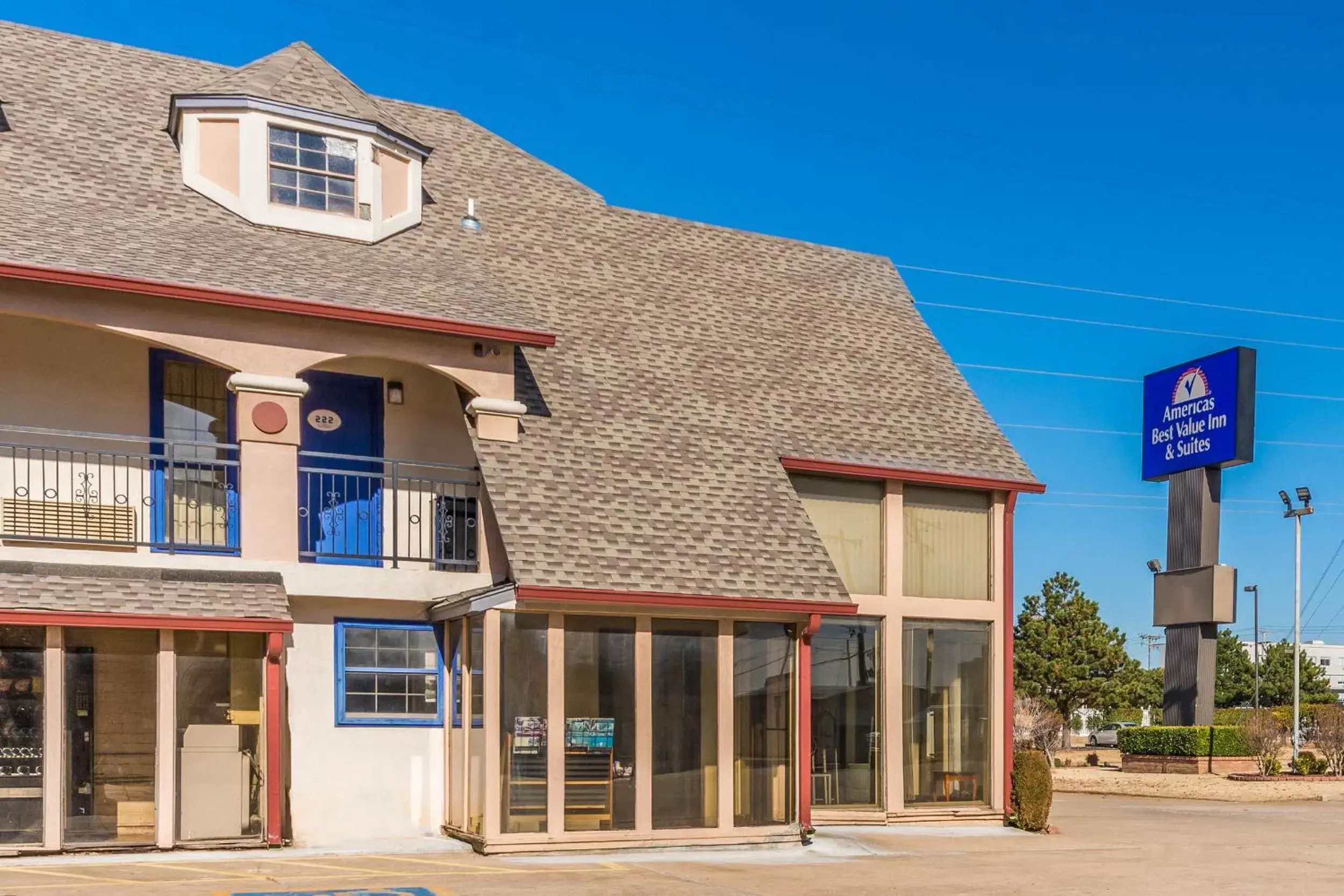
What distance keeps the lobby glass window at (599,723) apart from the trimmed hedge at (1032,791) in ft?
21.2

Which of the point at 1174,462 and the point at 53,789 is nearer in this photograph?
the point at 53,789

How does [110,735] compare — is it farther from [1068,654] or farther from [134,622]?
[1068,654]

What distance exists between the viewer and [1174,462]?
3906 centimetres

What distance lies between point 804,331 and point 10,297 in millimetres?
11442

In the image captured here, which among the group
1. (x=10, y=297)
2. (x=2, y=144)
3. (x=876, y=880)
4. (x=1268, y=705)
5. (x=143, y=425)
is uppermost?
(x=2, y=144)

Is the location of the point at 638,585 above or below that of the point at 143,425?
below

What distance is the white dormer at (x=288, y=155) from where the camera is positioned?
1836 cm

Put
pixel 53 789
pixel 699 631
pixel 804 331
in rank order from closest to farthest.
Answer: pixel 53 789 < pixel 699 631 < pixel 804 331

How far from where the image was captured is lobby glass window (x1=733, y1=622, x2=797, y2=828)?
17297 mm

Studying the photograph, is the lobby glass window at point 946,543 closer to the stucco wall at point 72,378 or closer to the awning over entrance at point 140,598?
the awning over entrance at point 140,598

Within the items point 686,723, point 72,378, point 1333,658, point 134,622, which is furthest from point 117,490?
point 1333,658

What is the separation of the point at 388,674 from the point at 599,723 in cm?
272

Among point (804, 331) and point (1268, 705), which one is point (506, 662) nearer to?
point (804, 331)

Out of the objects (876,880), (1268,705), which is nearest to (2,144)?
(876,880)
